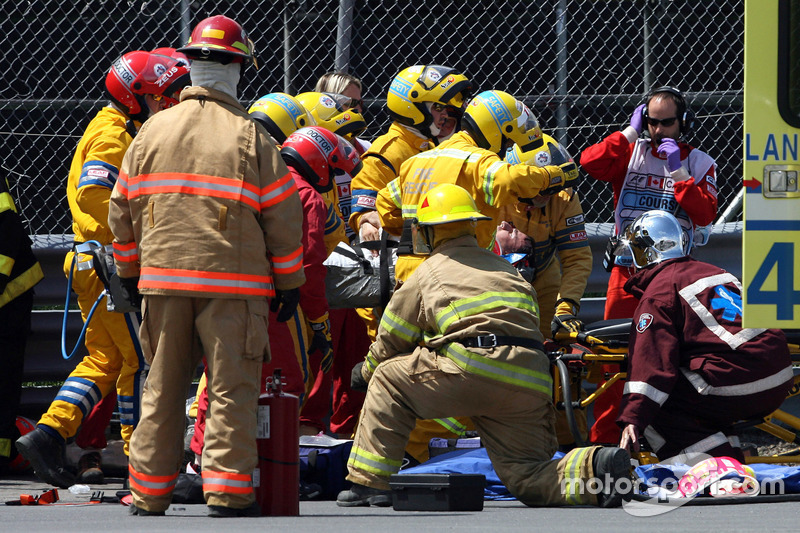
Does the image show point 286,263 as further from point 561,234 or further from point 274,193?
point 561,234

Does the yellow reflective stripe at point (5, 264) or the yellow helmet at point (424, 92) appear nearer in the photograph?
the yellow reflective stripe at point (5, 264)

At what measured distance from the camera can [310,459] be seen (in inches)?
217

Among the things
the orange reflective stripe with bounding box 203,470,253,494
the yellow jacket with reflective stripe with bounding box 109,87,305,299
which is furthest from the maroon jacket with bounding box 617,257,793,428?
the orange reflective stripe with bounding box 203,470,253,494

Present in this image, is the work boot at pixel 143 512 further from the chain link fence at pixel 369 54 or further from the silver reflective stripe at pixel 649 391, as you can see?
the chain link fence at pixel 369 54

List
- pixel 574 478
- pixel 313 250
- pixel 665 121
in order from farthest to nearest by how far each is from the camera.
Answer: pixel 665 121 < pixel 313 250 < pixel 574 478

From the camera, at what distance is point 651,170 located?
6.77m

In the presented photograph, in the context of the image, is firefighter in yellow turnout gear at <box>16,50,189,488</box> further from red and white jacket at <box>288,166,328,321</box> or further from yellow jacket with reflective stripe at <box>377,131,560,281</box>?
yellow jacket with reflective stripe at <box>377,131,560,281</box>

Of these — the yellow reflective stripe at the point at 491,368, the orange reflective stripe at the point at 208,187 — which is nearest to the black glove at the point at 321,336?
the yellow reflective stripe at the point at 491,368

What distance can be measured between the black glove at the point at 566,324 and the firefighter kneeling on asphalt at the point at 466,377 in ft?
3.04

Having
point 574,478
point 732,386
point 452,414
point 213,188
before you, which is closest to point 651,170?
point 732,386

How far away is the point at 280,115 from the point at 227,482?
2637mm

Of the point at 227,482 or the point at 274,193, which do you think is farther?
the point at 274,193

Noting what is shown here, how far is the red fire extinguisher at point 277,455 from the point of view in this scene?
457cm

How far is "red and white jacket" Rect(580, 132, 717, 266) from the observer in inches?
263
